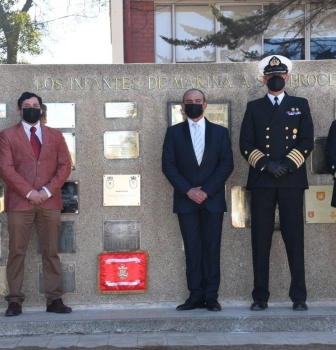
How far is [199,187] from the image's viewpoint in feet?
24.0

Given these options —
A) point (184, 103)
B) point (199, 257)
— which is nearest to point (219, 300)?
point (199, 257)

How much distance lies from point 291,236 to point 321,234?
614 mm

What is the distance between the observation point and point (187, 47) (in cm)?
1388

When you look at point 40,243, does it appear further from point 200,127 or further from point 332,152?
point 332,152

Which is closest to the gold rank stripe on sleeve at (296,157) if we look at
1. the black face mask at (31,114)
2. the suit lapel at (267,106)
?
the suit lapel at (267,106)

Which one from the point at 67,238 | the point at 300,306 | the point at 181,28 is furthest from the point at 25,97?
the point at 181,28

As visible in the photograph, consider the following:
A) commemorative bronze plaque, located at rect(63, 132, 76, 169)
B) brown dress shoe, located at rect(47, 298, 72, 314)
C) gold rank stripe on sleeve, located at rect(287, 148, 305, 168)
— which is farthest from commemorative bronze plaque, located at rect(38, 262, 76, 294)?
gold rank stripe on sleeve, located at rect(287, 148, 305, 168)

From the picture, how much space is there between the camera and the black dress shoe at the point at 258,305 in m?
7.41

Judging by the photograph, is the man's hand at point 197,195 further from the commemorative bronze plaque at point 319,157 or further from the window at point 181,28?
the window at point 181,28

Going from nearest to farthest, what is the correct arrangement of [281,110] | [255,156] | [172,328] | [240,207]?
[172,328], [255,156], [281,110], [240,207]

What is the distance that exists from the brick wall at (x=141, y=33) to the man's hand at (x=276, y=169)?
23.9 ft

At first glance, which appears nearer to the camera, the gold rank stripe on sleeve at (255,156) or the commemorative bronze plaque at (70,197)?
the gold rank stripe on sleeve at (255,156)

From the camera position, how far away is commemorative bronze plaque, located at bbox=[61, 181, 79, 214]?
7.71 meters

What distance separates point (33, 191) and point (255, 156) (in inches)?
80.2
